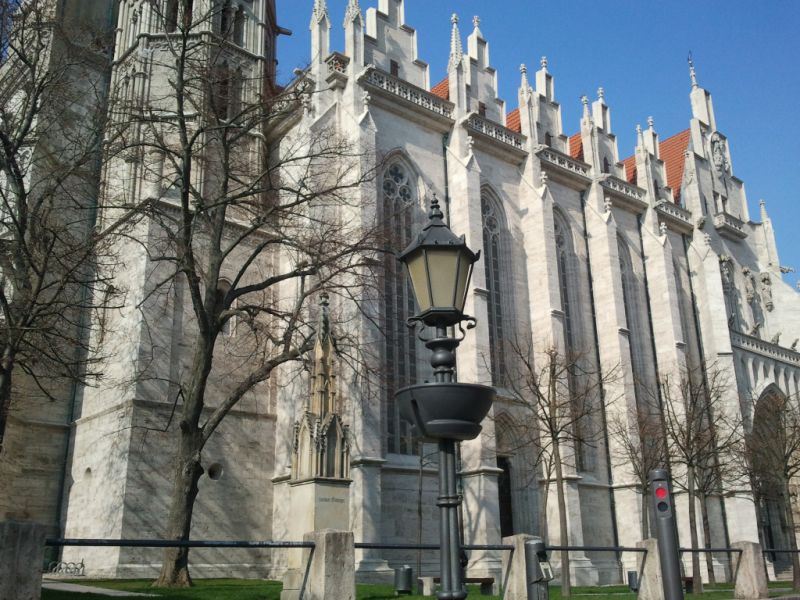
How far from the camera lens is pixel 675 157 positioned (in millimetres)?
43781

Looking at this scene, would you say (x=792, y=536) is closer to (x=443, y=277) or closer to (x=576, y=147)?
(x=576, y=147)

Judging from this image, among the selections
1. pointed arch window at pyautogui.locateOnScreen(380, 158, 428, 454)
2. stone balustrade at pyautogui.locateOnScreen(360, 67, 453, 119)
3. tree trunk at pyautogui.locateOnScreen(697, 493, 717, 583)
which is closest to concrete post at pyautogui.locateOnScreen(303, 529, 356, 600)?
pointed arch window at pyautogui.locateOnScreen(380, 158, 428, 454)

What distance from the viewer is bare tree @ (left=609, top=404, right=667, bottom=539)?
2622 centimetres

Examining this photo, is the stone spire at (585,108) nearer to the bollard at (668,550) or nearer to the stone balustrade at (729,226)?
the stone balustrade at (729,226)

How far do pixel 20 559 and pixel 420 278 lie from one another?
133 inches

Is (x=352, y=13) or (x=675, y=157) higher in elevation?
(x=675, y=157)

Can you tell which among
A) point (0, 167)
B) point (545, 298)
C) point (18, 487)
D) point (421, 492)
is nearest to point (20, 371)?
point (18, 487)

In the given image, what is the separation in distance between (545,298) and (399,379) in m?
7.12

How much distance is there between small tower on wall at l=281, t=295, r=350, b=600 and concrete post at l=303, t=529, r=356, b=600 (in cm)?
787

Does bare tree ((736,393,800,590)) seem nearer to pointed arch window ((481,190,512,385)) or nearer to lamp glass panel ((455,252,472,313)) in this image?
pointed arch window ((481,190,512,385))

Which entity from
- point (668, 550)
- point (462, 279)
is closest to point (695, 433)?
point (668, 550)

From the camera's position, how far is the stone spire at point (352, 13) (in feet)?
88.7

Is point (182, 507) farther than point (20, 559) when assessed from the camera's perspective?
Yes

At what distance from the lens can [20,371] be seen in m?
22.2
